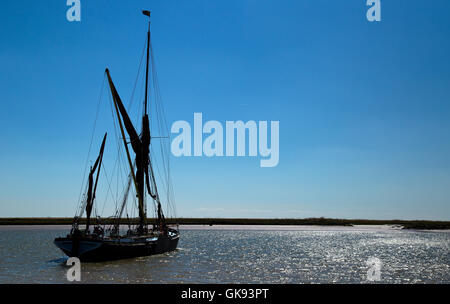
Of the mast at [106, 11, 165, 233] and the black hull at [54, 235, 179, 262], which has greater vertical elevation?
the mast at [106, 11, 165, 233]

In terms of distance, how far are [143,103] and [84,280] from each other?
29.5 meters

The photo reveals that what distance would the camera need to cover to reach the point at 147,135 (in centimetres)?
5272

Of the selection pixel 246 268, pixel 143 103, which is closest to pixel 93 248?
pixel 246 268

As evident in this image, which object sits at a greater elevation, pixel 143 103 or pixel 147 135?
pixel 143 103

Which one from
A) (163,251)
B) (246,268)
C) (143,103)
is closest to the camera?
(246,268)

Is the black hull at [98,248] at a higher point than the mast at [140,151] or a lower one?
lower
